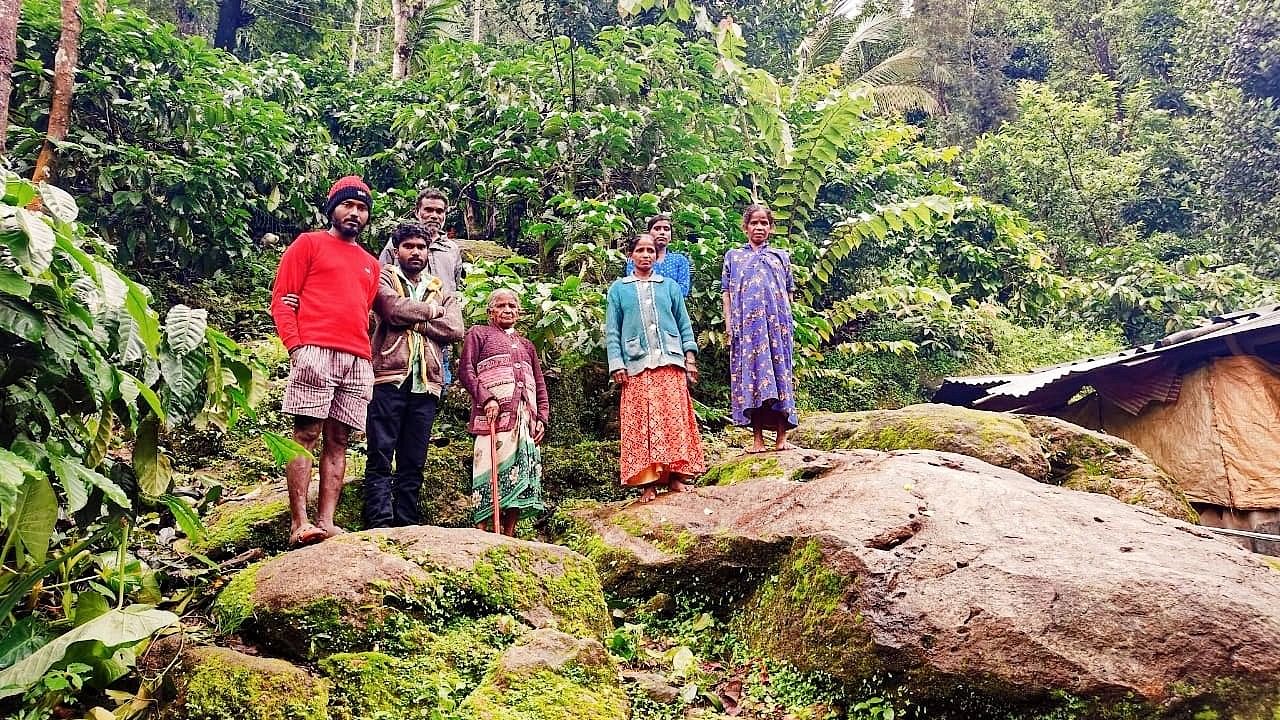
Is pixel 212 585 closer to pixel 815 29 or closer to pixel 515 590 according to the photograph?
pixel 515 590

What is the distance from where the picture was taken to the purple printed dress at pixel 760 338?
586cm


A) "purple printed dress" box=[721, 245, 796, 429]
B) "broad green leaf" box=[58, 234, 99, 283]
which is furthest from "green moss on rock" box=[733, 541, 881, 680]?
"broad green leaf" box=[58, 234, 99, 283]

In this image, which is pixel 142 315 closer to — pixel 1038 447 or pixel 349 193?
pixel 349 193

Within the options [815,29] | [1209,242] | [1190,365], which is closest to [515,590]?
[1190,365]

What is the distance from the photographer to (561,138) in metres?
8.67

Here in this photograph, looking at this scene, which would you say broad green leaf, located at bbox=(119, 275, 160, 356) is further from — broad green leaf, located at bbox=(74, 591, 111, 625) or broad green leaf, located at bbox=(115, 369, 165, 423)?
broad green leaf, located at bbox=(74, 591, 111, 625)

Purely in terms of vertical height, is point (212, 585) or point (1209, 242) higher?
point (1209, 242)

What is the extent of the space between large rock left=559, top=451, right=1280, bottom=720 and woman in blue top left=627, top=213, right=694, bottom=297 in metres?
2.05

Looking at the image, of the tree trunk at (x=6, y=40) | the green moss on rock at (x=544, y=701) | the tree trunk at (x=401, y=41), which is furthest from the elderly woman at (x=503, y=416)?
the tree trunk at (x=401, y=41)

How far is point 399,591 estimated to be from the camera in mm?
3271

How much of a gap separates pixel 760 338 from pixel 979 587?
2.77 metres

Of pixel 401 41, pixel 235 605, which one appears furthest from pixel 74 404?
pixel 401 41

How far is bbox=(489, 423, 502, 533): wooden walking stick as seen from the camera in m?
4.81

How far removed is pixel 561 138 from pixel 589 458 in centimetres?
378
